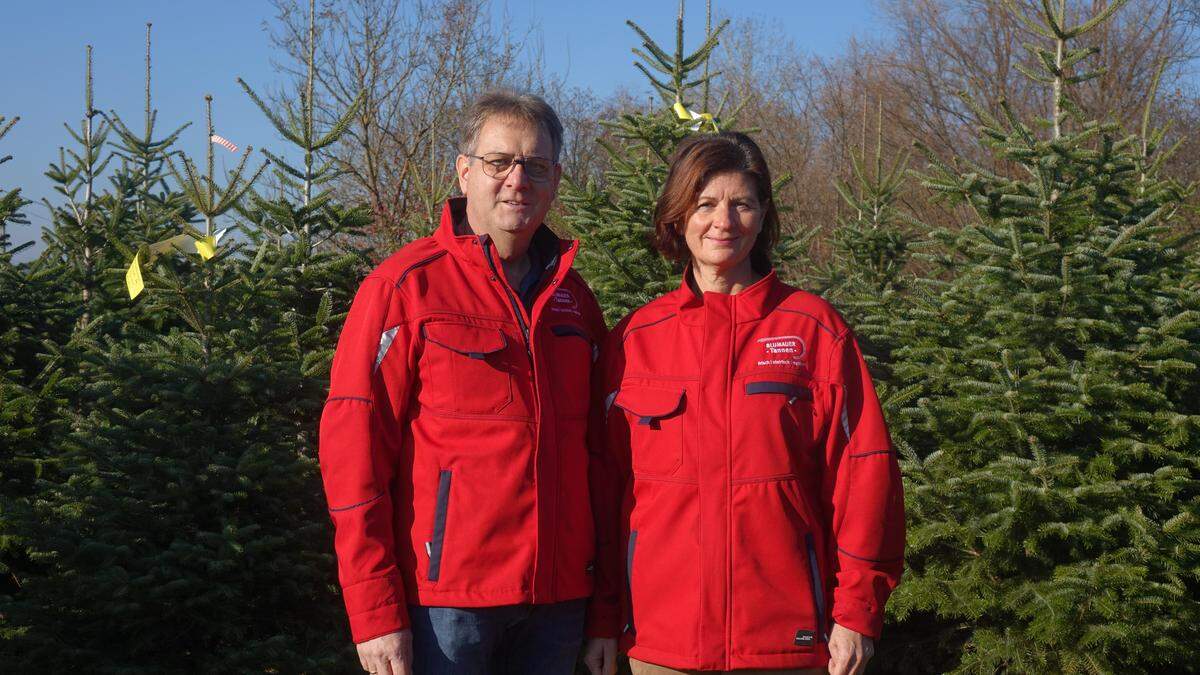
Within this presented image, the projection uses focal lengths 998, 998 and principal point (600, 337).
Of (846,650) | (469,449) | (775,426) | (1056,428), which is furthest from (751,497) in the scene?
(1056,428)

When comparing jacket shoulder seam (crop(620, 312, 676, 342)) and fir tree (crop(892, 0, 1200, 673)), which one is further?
fir tree (crop(892, 0, 1200, 673))

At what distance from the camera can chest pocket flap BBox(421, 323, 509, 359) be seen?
256 cm

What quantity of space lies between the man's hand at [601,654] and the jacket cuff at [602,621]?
0.02 metres

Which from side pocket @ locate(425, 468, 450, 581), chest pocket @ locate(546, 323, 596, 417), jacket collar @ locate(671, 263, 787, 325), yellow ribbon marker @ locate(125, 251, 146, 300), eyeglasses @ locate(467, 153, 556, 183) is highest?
eyeglasses @ locate(467, 153, 556, 183)

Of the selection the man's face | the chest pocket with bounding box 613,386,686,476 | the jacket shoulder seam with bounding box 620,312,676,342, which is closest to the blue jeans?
the chest pocket with bounding box 613,386,686,476

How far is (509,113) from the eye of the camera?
107 inches

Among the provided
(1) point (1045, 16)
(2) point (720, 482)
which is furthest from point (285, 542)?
(1) point (1045, 16)

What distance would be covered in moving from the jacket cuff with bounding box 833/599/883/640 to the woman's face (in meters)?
0.97

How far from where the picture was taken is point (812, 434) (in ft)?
8.77

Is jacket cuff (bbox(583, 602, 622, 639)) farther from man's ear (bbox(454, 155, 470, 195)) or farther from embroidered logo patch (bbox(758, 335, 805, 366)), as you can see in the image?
man's ear (bbox(454, 155, 470, 195))

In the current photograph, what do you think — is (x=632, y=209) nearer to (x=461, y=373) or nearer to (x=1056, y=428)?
(x=1056, y=428)

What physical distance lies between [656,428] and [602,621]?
558mm

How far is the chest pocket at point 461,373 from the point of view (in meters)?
2.55

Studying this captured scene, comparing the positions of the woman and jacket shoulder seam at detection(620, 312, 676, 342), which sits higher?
jacket shoulder seam at detection(620, 312, 676, 342)
